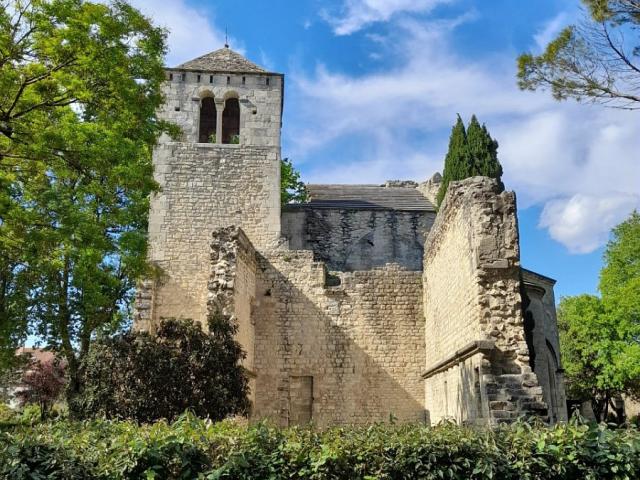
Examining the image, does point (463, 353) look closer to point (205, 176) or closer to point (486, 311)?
point (486, 311)

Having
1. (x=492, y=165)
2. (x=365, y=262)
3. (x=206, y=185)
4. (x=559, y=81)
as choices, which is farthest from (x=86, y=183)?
(x=492, y=165)

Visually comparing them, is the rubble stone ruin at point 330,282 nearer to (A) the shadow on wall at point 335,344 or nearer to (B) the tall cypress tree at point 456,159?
(A) the shadow on wall at point 335,344

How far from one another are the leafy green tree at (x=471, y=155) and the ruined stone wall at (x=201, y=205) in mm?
6354

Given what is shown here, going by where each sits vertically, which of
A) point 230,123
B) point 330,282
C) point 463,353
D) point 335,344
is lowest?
point 463,353

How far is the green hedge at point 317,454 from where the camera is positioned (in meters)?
4.72

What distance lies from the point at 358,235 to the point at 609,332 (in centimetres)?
1266

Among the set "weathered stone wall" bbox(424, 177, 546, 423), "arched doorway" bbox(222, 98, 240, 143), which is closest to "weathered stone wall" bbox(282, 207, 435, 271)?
"arched doorway" bbox(222, 98, 240, 143)

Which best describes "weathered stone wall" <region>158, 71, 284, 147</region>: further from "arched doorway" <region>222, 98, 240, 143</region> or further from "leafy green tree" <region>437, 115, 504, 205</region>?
"leafy green tree" <region>437, 115, 504, 205</region>

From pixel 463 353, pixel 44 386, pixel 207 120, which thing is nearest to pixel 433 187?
pixel 207 120

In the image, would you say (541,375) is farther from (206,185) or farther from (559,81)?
(206,185)

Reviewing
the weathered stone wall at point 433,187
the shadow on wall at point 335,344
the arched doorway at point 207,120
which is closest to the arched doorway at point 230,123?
the arched doorway at point 207,120

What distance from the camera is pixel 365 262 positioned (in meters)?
19.8

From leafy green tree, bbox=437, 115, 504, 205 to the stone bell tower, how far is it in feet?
21.0

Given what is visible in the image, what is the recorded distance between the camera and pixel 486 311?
29.5 ft
